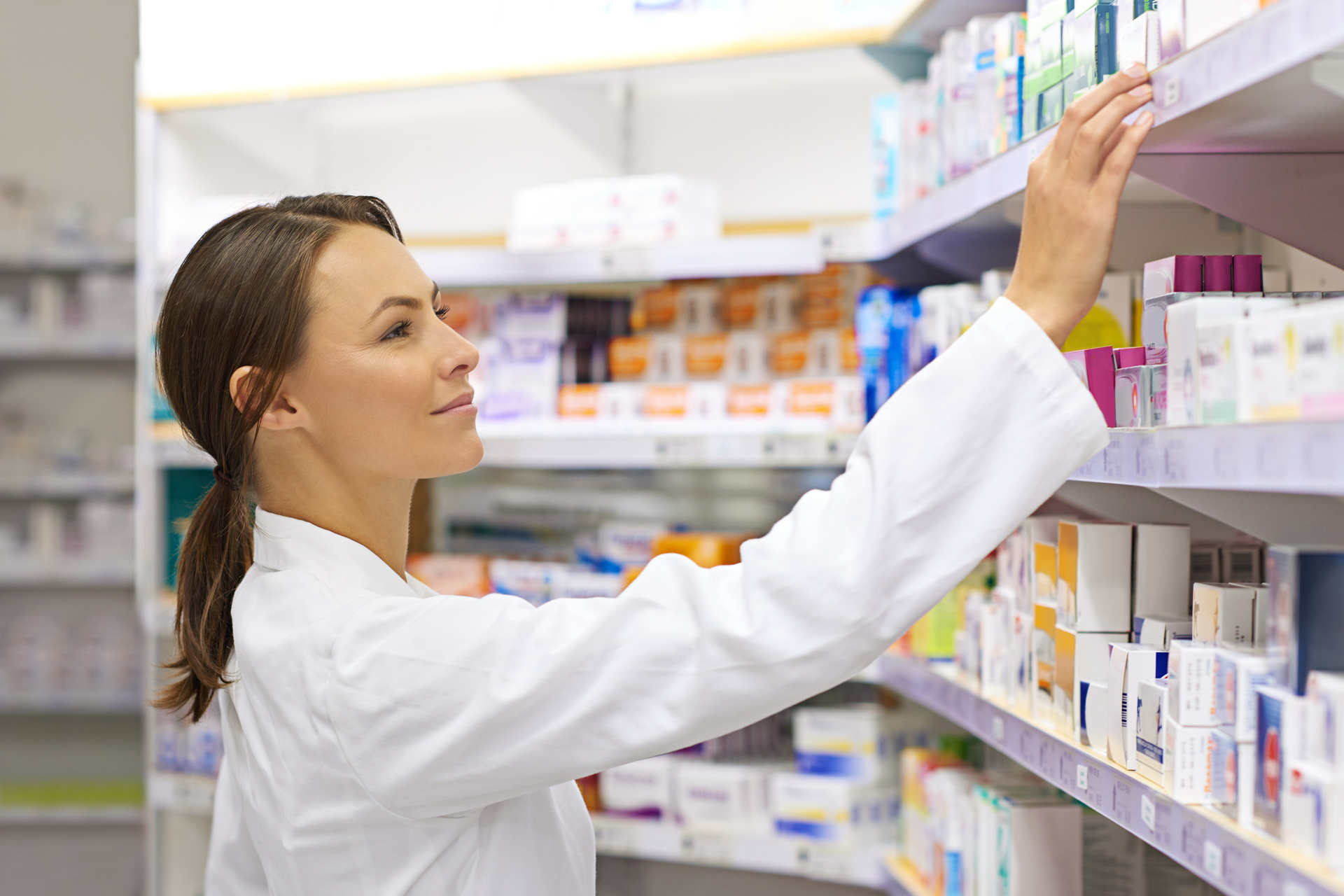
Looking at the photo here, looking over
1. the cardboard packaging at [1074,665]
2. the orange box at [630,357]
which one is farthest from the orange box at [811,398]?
the cardboard packaging at [1074,665]

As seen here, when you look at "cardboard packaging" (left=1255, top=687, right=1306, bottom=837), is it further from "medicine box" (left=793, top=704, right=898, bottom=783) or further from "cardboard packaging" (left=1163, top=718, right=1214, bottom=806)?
"medicine box" (left=793, top=704, right=898, bottom=783)

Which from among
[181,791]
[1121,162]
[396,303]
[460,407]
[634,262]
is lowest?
[181,791]

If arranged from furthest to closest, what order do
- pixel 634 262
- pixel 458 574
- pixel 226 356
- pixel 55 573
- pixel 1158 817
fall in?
pixel 55 573 → pixel 458 574 → pixel 634 262 → pixel 226 356 → pixel 1158 817

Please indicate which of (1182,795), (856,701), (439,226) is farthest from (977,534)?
(439,226)

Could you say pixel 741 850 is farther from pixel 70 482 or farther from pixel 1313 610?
pixel 70 482

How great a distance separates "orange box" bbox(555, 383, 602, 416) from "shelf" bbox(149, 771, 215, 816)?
1.49 m

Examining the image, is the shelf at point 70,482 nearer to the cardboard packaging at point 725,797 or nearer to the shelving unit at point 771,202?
the shelving unit at point 771,202

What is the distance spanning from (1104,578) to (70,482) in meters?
4.42

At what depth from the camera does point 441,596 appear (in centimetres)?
110

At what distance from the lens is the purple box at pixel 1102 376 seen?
1342 millimetres

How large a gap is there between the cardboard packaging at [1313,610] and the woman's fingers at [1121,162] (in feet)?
1.14

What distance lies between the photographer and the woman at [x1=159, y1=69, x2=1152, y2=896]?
37.2 inches

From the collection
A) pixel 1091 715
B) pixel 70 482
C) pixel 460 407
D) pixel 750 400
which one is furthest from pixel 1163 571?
pixel 70 482

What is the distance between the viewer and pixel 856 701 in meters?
2.99
